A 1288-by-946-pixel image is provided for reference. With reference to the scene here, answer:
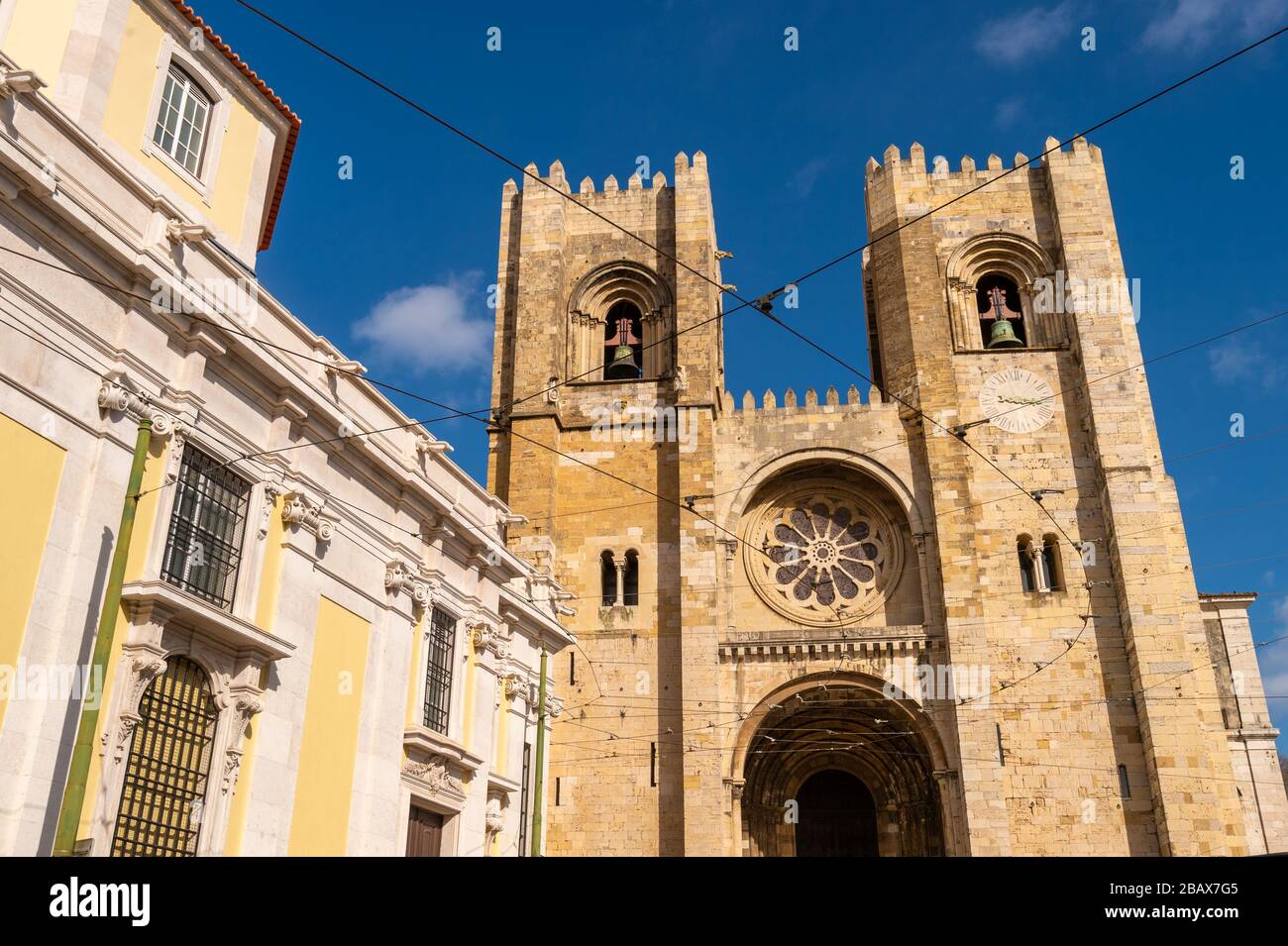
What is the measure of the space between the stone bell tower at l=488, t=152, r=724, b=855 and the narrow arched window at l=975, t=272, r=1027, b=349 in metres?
7.53

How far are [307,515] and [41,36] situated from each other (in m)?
6.17

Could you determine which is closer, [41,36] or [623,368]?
[41,36]

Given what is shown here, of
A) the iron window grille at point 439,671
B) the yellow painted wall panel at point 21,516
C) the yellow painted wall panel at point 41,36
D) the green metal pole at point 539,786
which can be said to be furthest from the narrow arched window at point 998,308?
the yellow painted wall panel at point 21,516

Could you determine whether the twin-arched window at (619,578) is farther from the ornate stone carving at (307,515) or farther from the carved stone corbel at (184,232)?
the carved stone corbel at (184,232)

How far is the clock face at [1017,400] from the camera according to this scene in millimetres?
29062

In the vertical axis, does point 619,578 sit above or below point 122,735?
above

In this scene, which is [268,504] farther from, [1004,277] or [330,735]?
[1004,277]

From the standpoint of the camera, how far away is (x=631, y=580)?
29078mm

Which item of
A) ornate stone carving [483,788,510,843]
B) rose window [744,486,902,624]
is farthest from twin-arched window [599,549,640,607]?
ornate stone carving [483,788,510,843]

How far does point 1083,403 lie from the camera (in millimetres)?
28750

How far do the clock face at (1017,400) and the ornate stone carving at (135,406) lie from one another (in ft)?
73.3

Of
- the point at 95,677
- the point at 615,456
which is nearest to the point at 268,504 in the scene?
the point at 95,677
